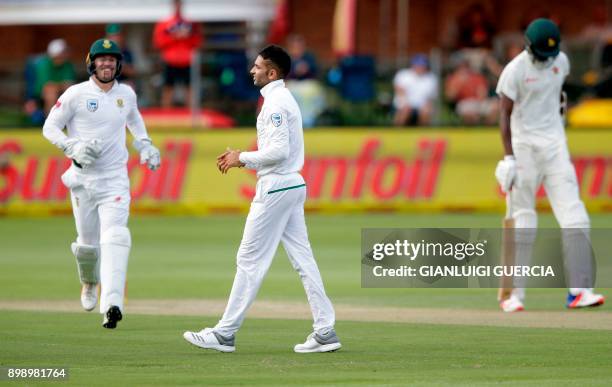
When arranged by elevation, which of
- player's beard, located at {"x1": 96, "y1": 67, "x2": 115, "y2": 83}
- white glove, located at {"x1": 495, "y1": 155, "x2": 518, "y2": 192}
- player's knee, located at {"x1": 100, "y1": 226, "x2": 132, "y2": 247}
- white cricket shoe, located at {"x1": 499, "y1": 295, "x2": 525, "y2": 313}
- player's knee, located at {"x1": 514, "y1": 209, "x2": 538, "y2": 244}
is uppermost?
player's beard, located at {"x1": 96, "y1": 67, "x2": 115, "y2": 83}

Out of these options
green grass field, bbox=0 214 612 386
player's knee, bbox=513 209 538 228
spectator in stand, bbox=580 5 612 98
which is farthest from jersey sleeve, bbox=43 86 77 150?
spectator in stand, bbox=580 5 612 98

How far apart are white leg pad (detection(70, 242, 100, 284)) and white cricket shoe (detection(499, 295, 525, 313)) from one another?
377cm

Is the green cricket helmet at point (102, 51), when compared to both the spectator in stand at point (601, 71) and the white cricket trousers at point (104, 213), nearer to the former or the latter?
the white cricket trousers at point (104, 213)

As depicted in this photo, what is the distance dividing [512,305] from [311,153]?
11746 millimetres

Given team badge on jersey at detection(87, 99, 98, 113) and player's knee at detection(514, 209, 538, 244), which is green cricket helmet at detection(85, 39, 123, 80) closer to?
team badge on jersey at detection(87, 99, 98, 113)

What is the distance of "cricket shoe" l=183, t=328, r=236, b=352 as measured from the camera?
11.0 meters

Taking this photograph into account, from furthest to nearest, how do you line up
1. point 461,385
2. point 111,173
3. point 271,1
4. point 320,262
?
point 271,1 < point 320,262 < point 111,173 < point 461,385

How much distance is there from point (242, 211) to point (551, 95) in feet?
39.5

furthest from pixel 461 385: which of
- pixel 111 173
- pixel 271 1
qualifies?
pixel 271 1

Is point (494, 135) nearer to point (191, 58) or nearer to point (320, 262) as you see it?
point (191, 58)

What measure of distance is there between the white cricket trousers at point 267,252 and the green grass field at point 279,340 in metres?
0.32

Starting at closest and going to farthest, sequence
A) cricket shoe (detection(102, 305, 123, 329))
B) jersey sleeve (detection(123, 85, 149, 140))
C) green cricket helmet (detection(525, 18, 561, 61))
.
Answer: cricket shoe (detection(102, 305, 123, 329))
jersey sleeve (detection(123, 85, 149, 140))
green cricket helmet (detection(525, 18, 561, 61))

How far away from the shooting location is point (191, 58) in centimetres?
2592

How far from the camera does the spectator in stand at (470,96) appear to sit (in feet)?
84.5
